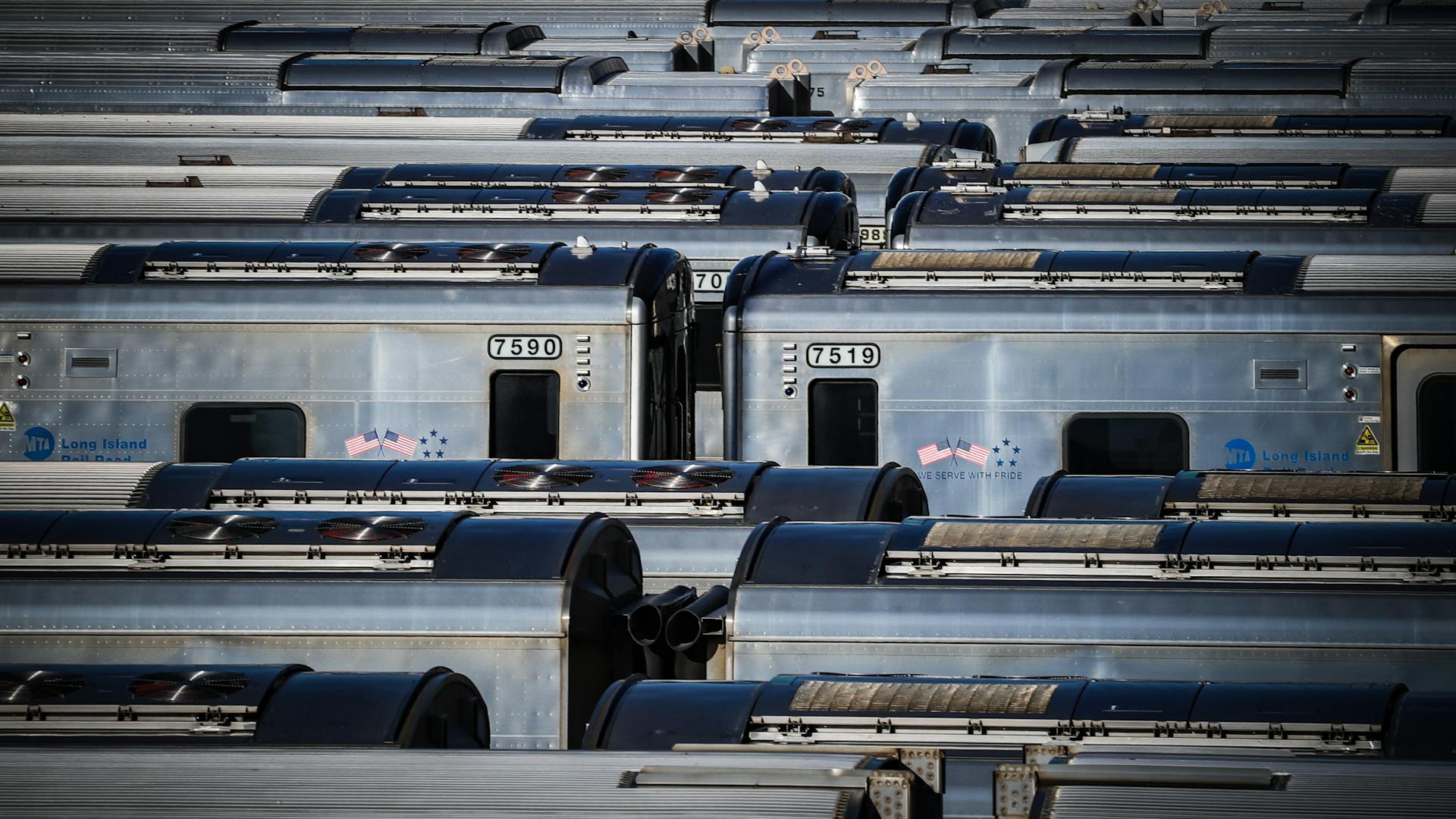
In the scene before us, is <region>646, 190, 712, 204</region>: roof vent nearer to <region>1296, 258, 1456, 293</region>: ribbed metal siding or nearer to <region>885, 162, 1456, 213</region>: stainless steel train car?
<region>885, 162, 1456, 213</region>: stainless steel train car

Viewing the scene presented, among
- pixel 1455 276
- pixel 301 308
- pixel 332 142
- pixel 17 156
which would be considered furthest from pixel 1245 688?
pixel 17 156

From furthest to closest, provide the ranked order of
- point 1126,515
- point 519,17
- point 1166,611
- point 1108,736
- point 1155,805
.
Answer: point 519,17 → point 1126,515 → point 1166,611 → point 1108,736 → point 1155,805

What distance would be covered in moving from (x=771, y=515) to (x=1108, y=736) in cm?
509

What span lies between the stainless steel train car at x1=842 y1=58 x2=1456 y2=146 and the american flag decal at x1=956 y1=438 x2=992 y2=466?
11.6m

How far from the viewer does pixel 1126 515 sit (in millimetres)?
15031

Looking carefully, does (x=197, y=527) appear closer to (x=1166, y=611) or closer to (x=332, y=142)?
(x=1166, y=611)

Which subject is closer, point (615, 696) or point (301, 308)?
point (615, 696)

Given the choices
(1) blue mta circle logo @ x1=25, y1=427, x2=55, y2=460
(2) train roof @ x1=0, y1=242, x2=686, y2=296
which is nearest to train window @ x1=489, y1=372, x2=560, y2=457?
(2) train roof @ x1=0, y1=242, x2=686, y2=296

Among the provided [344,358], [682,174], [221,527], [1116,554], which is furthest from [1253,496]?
[682,174]

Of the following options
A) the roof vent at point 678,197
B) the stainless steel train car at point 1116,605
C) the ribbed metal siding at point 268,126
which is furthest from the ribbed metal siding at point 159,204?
the stainless steel train car at point 1116,605

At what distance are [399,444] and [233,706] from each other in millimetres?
7275

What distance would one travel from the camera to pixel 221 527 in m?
13.8

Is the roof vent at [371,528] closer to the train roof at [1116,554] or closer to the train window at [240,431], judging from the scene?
the train roof at [1116,554]

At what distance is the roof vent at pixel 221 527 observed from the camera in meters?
13.7
